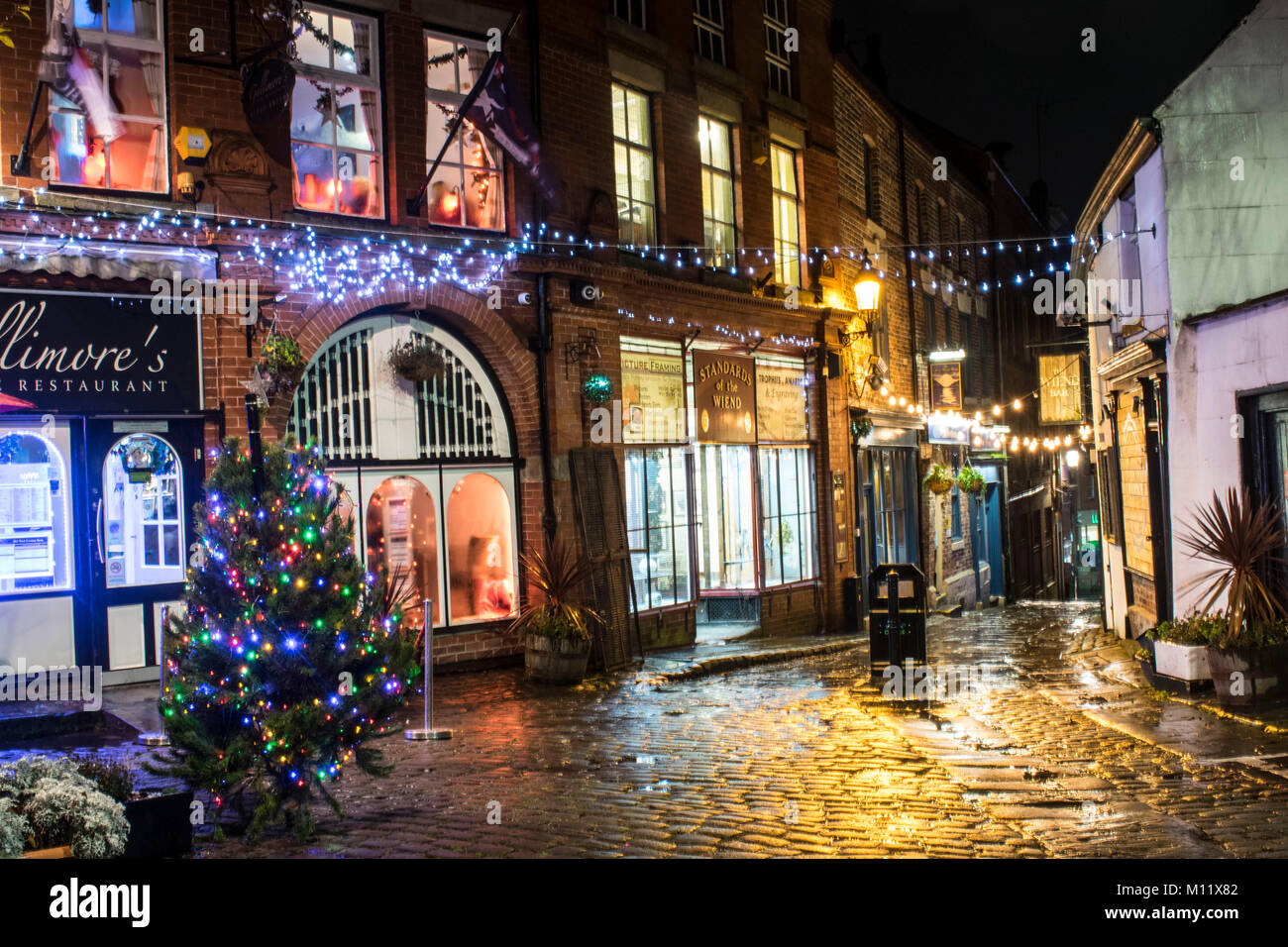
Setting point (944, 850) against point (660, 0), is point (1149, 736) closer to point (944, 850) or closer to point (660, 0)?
point (944, 850)

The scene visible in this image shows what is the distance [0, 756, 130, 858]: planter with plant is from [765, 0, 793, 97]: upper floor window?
1589 centimetres

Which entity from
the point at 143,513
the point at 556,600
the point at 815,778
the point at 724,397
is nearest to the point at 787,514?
the point at 724,397

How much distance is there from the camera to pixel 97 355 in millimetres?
10234

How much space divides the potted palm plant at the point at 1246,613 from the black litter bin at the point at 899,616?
2778 mm

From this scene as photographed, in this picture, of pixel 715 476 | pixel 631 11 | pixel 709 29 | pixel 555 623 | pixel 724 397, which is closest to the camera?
pixel 555 623

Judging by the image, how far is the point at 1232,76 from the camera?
12023 millimetres

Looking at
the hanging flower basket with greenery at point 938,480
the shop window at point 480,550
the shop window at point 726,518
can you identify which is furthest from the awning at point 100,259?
the hanging flower basket with greenery at point 938,480

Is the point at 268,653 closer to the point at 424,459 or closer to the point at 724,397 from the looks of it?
the point at 424,459

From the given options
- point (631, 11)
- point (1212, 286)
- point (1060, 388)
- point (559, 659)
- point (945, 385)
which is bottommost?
point (559, 659)

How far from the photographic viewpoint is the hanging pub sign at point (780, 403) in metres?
17.5

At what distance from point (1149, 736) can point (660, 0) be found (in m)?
12.0

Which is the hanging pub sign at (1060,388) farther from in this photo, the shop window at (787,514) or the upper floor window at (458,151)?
the upper floor window at (458,151)

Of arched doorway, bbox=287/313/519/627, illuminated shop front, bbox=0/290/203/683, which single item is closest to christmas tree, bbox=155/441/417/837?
illuminated shop front, bbox=0/290/203/683

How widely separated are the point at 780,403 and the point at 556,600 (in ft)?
22.5
